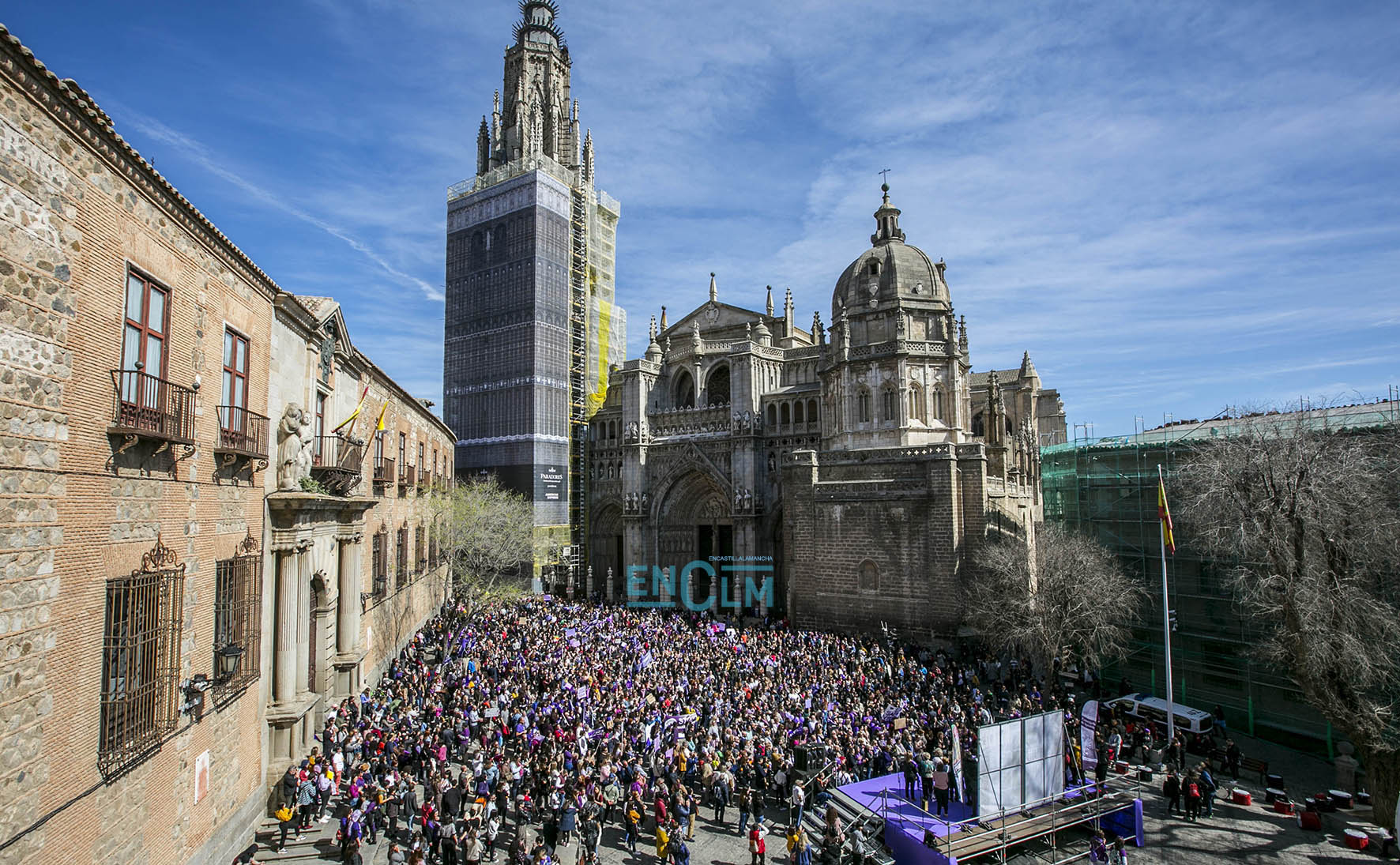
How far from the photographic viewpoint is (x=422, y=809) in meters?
12.4

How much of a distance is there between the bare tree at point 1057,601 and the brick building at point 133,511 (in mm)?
18798

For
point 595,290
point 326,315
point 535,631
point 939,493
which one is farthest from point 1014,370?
point 326,315

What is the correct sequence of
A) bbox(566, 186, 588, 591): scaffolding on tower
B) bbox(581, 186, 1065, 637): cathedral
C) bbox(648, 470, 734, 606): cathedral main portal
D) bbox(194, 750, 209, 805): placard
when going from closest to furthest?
bbox(194, 750, 209, 805): placard, bbox(581, 186, 1065, 637): cathedral, bbox(648, 470, 734, 606): cathedral main portal, bbox(566, 186, 588, 591): scaffolding on tower

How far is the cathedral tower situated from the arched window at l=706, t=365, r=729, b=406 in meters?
7.42

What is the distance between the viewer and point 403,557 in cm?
2359

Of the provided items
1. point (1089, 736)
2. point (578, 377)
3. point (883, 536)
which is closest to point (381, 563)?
point (883, 536)

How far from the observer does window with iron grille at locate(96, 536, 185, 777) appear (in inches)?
326

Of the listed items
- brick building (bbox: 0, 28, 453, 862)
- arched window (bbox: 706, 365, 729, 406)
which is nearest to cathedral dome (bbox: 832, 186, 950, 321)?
arched window (bbox: 706, 365, 729, 406)

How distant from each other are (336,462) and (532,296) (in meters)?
25.7

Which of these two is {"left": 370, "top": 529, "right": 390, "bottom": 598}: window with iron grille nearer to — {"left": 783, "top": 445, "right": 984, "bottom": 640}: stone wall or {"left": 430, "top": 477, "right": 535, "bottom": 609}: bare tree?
{"left": 430, "top": 477, "right": 535, "bottom": 609}: bare tree

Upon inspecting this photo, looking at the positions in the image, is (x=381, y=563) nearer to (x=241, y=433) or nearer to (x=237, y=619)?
(x=237, y=619)

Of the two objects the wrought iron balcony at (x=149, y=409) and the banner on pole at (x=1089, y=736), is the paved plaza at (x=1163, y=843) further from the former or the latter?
the wrought iron balcony at (x=149, y=409)

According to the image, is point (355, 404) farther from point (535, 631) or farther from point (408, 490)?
point (535, 631)

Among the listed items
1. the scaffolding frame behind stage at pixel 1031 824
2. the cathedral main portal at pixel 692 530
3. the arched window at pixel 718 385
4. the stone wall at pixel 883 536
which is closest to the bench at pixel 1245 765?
the scaffolding frame behind stage at pixel 1031 824
